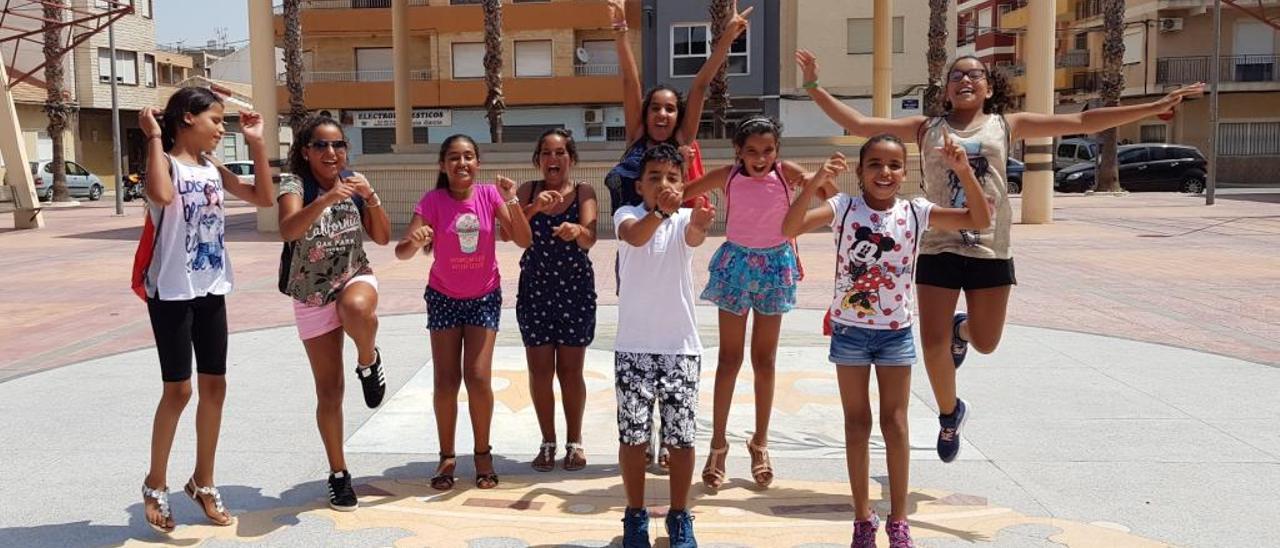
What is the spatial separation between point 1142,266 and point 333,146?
1167 cm

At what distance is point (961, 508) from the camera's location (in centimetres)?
464

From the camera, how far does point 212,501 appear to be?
175 inches

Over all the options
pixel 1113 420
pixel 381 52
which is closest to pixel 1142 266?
pixel 1113 420

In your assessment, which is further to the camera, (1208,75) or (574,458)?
(1208,75)

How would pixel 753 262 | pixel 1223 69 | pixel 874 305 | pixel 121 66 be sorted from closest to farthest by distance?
pixel 874 305, pixel 753 262, pixel 1223 69, pixel 121 66

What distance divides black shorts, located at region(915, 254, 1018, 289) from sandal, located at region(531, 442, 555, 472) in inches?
71.3

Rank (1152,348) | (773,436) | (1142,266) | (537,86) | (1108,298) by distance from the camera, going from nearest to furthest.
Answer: (773,436), (1152,348), (1108,298), (1142,266), (537,86)

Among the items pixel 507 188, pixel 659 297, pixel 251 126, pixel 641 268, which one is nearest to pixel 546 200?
pixel 507 188

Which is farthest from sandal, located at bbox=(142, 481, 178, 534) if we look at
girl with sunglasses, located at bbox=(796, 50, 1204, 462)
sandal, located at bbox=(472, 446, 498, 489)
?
girl with sunglasses, located at bbox=(796, 50, 1204, 462)

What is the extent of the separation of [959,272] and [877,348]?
39.1 inches

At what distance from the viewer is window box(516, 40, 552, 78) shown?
40656 millimetres

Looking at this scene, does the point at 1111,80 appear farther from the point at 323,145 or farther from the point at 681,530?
the point at 681,530

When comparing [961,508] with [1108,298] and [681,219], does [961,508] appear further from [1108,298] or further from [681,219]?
[1108,298]

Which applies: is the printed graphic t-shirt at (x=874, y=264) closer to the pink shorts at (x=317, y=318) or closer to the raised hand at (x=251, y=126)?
the pink shorts at (x=317, y=318)
